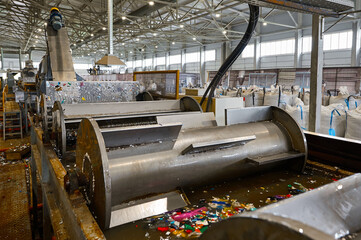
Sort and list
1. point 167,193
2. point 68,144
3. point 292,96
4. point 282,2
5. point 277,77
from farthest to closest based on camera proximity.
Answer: point 277,77
point 292,96
point 68,144
point 282,2
point 167,193

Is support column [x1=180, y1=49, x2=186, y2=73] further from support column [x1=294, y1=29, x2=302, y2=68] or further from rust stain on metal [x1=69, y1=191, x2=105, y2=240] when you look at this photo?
rust stain on metal [x1=69, y1=191, x2=105, y2=240]

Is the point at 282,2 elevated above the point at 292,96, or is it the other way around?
the point at 282,2

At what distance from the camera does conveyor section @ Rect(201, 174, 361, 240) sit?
0.52 metres

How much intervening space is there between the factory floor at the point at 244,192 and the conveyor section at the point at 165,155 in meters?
0.07

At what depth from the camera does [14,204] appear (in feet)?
11.0

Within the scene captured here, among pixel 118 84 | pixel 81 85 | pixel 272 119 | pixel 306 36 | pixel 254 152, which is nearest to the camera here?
pixel 254 152

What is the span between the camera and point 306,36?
12156mm

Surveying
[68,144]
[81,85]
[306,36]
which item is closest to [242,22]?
[306,36]

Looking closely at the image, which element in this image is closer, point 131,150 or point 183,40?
point 131,150

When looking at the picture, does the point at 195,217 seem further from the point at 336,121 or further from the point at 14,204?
the point at 336,121

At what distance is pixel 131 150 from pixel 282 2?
157cm

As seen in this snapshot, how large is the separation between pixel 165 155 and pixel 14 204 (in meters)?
2.96

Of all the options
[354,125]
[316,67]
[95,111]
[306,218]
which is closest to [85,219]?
[306,218]

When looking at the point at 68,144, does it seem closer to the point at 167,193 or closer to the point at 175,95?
the point at 167,193
